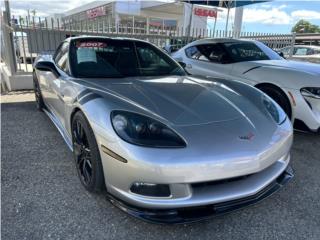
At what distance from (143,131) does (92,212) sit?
825 mm

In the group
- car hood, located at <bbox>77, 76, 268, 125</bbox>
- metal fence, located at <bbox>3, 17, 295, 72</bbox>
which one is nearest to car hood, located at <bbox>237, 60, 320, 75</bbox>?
car hood, located at <bbox>77, 76, 268, 125</bbox>

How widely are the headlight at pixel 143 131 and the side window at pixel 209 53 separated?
10.3ft

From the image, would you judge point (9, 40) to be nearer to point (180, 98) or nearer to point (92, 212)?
point (180, 98)

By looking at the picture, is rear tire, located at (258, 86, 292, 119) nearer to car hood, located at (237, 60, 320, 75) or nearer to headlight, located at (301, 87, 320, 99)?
headlight, located at (301, 87, 320, 99)

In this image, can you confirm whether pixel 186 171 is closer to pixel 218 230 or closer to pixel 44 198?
pixel 218 230

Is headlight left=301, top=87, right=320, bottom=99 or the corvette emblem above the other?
headlight left=301, top=87, right=320, bottom=99

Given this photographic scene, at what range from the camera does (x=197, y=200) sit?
6.11ft

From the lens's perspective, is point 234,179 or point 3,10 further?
point 3,10

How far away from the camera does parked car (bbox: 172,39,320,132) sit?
361 cm

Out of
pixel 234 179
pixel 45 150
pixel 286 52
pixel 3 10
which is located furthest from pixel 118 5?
pixel 234 179

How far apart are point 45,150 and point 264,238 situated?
2557 mm

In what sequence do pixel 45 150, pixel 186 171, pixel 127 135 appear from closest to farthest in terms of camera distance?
pixel 186 171 → pixel 127 135 → pixel 45 150

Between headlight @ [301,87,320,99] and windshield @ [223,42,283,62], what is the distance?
132cm

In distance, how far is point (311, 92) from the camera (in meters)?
3.61
